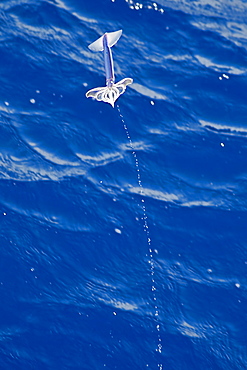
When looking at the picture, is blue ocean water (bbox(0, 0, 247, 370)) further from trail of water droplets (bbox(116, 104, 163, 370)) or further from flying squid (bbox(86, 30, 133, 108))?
flying squid (bbox(86, 30, 133, 108))

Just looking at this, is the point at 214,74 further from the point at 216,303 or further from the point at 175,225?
the point at 216,303

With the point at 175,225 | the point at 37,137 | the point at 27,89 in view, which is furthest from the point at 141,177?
the point at 27,89

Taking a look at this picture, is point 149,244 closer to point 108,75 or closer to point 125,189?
point 125,189

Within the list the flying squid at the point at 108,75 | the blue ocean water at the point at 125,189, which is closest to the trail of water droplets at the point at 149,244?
the blue ocean water at the point at 125,189

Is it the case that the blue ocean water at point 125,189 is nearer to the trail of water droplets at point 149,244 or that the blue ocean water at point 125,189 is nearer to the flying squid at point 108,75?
the trail of water droplets at point 149,244

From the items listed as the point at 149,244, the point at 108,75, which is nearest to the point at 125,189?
the point at 149,244

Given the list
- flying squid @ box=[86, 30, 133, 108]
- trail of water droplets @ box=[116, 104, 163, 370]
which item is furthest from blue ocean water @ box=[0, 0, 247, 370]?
flying squid @ box=[86, 30, 133, 108]

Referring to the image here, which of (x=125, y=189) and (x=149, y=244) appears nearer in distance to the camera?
(x=149, y=244)

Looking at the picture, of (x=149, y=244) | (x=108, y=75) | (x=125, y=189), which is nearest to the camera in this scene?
(x=108, y=75)
